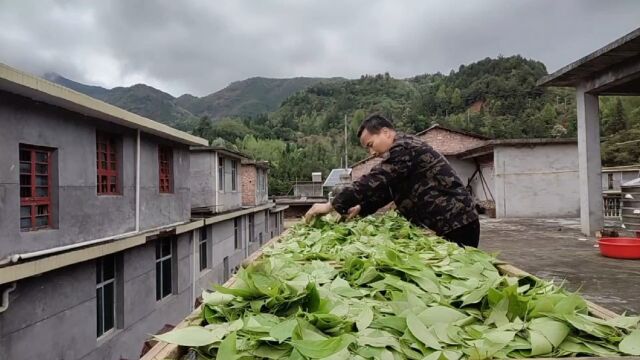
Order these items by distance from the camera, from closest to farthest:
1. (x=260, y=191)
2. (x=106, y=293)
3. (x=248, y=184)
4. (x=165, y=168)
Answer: (x=106, y=293) < (x=165, y=168) < (x=248, y=184) < (x=260, y=191)

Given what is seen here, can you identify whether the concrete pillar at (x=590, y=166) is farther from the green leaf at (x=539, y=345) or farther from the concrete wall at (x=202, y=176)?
the concrete wall at (x=202, y=176)

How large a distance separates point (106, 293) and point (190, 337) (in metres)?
8.39

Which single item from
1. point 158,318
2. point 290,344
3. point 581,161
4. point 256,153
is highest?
point 256,153

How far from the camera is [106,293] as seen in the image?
8.49 metres

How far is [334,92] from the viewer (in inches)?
2940

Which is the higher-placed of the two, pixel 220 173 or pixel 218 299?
pixel 220 173

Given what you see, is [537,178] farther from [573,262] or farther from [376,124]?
[376,124]

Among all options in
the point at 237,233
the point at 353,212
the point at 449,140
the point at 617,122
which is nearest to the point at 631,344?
the point at 353,212

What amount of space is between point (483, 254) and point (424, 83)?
262 feet

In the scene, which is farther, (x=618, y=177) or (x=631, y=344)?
(x=618, y=177)

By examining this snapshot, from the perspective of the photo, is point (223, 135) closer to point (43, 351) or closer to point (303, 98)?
point (303, 98)

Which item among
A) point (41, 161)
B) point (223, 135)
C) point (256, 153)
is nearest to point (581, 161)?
point (41, 161)

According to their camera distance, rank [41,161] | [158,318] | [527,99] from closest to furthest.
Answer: [41,161], [158,318], [527,99]

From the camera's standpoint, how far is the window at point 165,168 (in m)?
11.7
